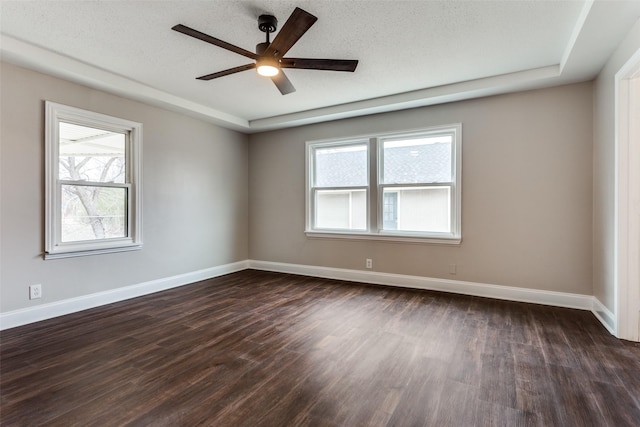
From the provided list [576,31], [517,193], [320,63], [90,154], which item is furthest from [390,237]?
[90,154]

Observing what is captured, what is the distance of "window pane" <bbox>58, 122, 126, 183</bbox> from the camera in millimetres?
3430

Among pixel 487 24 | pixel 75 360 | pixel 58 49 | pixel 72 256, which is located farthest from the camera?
pixel 72 256

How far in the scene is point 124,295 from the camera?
3.91 m

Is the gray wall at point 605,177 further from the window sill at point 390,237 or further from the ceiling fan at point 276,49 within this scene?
the ceiling fan at point 276,49

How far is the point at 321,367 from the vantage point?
2244 millimetres

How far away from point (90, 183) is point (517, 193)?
16.6 feet

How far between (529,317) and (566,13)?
2763 mm

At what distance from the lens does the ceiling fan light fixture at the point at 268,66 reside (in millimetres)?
2441

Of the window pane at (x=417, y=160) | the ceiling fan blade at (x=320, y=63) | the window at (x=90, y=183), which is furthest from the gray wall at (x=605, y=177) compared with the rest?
the window at (x=90, y=183)

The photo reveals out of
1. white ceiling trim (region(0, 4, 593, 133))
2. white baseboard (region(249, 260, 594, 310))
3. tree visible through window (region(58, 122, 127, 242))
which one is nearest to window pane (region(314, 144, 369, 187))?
white ceiling trim (region(0, 4, 593, 133))

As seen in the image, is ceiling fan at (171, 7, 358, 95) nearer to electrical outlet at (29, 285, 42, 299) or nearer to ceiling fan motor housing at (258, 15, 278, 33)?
ceiling fan motor housing at (258, 15, 278, 33)

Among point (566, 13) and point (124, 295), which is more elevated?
point (566, 13)

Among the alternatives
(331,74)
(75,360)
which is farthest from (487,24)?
(75,360)

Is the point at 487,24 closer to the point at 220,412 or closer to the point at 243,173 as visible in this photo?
the point at 220,412
